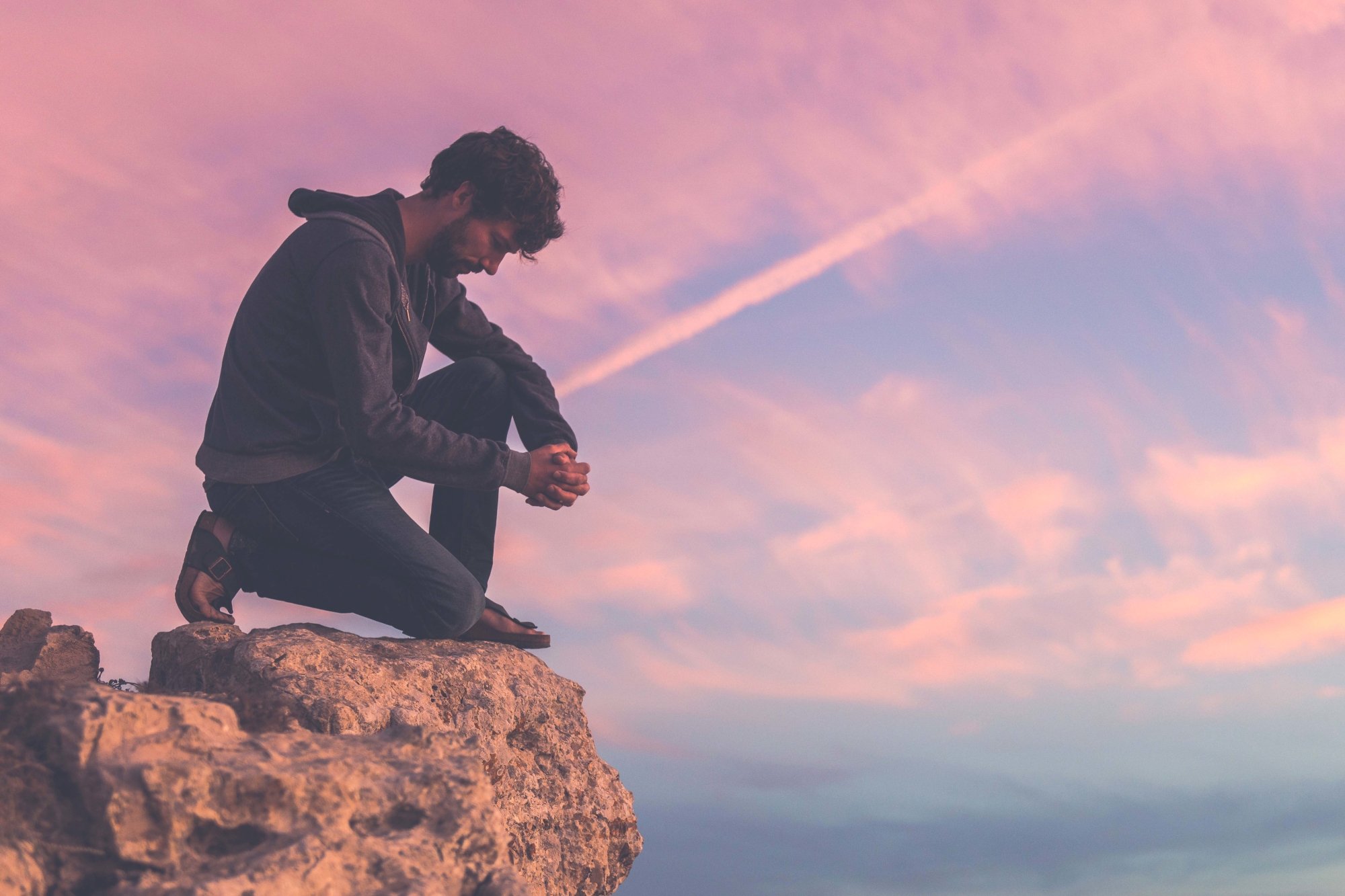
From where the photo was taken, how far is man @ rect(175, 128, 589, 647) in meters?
5.64

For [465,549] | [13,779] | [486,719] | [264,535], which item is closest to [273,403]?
[264,535]

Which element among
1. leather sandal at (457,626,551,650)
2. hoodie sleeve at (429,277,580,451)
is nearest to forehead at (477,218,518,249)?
hoodie sleeve at (429,277,580,451)

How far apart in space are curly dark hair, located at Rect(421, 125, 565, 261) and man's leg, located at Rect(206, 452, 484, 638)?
1591 millimetres

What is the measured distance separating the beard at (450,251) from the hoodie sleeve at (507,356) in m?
0.49

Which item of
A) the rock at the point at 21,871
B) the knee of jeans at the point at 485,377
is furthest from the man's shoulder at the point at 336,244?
the rock at the point at 21,871

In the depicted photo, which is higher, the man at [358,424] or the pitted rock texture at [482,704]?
the man at [358,424]

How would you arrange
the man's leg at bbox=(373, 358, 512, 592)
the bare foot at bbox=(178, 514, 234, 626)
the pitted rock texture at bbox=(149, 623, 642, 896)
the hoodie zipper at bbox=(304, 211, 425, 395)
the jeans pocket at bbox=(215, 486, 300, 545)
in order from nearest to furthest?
the pitted rock texture at bbox=(149, 623, 642, 896) → the hoodie zipper at bbox=(304, 211, 425, 395) → the jeans pocket at bbox=(215, 486, 300, 545) → the bare foot at bbox=(178, 514, 234, 626) → the man's leg at bbox=(373, 358, 512, 592)

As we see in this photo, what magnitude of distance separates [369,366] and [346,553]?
110cm

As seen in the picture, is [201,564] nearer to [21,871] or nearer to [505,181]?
[505,181]

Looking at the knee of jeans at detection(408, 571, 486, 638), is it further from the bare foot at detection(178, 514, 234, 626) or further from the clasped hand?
the bare foot at detection(178, 514, 234, 626)

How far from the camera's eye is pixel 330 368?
5590 mm

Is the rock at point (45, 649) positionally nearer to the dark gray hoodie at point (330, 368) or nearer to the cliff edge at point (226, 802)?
the dark gray hoodie at point (330, 368)

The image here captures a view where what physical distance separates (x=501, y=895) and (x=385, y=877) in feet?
1.20

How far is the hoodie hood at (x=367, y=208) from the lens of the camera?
5965 mm
